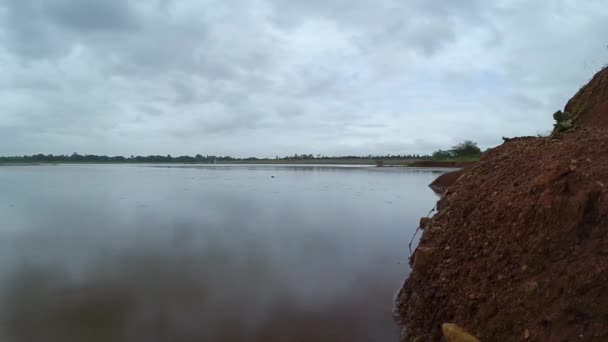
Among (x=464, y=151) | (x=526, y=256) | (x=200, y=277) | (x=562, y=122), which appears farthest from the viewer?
(x=464, y=151)

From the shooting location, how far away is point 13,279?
6168mm

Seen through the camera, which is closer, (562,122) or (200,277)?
(562,122)

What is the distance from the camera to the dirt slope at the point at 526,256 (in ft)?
9.45

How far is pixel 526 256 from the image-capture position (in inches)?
135

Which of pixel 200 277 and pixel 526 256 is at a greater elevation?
pixel 526 256

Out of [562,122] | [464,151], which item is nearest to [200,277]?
[562,122]

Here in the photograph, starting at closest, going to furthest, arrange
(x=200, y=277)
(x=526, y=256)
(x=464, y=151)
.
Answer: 1. (x=526, y=256)
2. (x=200, y=277)
3. (x=464, y=151)

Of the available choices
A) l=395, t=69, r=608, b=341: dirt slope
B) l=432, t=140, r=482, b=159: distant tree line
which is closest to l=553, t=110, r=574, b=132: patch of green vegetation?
l=395, t=69, r=608, b=341: dirt slope

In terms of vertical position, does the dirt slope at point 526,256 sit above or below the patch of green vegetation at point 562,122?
below

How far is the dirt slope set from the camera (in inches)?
113

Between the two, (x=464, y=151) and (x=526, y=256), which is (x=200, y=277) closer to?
(x=526, y=256)

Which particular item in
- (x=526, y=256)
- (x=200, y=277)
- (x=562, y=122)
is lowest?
(x=200, y=277)

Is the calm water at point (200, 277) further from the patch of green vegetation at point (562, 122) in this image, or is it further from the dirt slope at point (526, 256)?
the patch of green vegetation at point (562, 122)

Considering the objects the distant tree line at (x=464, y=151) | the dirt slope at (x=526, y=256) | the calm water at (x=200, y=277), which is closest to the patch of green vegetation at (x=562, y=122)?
the dirt slope at (x=526, y=256)
